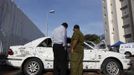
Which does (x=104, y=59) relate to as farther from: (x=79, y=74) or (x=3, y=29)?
(x=3, y=29)

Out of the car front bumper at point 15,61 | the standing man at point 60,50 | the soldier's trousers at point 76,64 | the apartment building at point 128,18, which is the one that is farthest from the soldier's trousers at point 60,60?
the apartment building at point 128,18

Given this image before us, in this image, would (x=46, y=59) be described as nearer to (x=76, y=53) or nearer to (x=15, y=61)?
(x=15, y=61)

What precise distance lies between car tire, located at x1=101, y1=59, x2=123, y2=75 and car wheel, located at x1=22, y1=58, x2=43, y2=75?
2174 millimetres

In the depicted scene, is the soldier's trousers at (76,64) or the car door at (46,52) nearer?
the soldier's trousers at (76,64)

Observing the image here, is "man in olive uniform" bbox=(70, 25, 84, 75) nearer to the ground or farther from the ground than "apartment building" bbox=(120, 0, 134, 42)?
nearer to the ground

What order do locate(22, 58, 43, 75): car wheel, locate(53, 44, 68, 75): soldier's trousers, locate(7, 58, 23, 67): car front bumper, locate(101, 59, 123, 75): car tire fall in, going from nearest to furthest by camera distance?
locate(53, 44, 68, 75): soldier's trousers
locate(22, 58, 43, 75): car wheel
locate(7, 58, 23, 67): car front bumper
locate(101, 59, 123, 75): car tire

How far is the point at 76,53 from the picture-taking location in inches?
324

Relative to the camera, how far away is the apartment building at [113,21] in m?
59.9

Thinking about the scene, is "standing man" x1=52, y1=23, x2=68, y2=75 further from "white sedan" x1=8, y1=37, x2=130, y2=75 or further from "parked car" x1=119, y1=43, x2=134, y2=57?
"parked car" x1=119, y1=43, x2=134, y2=57

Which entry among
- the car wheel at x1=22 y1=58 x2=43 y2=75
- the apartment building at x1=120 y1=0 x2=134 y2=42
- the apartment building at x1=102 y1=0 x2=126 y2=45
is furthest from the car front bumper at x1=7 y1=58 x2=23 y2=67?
the apartment building at x1=102 y1=0 x2=126 y2=45

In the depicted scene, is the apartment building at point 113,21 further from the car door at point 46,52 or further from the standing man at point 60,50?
the standing man at point 60,50

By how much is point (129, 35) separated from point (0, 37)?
4624cm

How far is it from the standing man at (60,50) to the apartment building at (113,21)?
2068 inches

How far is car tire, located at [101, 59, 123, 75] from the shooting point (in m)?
10.0
